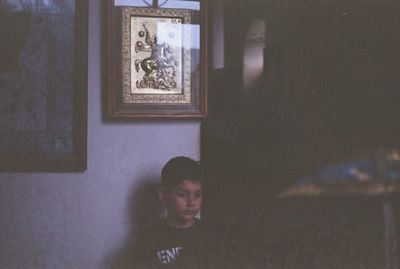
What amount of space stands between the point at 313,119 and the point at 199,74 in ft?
1.34

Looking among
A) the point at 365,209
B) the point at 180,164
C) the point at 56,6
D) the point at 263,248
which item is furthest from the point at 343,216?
the point at 56,6

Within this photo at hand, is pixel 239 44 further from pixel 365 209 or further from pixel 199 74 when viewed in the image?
pixel 365 209

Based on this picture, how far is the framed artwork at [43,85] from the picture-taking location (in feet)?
4.61

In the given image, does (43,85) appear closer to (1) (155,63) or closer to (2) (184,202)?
(1) (155,63)

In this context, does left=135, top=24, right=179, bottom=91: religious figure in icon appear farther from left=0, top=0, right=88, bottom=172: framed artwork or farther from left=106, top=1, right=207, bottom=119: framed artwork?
left=0, top=0, right=88, bottom=172: framed artwork

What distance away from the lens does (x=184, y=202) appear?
4.48ft

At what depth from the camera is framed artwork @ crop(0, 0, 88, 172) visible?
1.41 metres

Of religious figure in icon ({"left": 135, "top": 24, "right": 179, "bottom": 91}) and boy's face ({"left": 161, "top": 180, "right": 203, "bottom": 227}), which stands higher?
religious figure in icon ({"left": 135, "top": 24, "right": 179, "bottom": 91})

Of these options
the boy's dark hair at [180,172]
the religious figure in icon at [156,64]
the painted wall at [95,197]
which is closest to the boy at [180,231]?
the boy's dark hair at [180,172]

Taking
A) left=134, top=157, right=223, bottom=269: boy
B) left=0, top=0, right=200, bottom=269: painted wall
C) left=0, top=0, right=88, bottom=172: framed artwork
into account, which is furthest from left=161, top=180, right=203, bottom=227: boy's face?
left=0, top=0, right=88, bottom=172: framed artwork

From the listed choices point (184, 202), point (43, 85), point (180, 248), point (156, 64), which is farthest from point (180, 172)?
point (43, 85)

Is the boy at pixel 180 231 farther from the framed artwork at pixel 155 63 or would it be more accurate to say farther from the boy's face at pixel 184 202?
the framed artwork at pixel 155 63

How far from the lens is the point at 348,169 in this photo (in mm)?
1210

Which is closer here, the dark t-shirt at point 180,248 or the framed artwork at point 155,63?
the dark t-shirt at point 180,248
